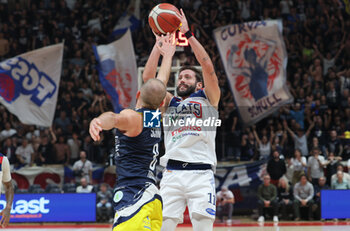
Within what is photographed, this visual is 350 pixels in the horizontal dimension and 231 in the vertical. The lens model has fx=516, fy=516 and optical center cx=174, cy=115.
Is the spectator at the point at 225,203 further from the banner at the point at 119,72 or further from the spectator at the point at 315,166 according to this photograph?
the banner at the point at 119,72

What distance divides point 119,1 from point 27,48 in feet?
13.5

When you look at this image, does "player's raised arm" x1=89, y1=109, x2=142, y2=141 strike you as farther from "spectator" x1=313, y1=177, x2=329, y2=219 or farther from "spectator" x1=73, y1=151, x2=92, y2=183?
"spectator" x1=313, y1=177, x2=329, y2=219

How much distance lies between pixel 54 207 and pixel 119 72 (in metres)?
4.13

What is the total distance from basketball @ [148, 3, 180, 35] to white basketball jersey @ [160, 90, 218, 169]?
1.01 meters

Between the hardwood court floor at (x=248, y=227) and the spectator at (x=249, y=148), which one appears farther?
the spectator at (x=249, y=148)

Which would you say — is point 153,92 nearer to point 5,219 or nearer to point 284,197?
point 5,219

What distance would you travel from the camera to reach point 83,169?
1474cm

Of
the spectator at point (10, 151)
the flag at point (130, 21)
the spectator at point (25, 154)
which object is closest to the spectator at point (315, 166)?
the flag at point (130, 21)

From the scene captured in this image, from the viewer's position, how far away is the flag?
59.8 feet

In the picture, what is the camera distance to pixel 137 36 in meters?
18.7

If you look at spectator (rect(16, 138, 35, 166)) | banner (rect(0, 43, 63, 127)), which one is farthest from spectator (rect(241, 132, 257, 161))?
spectator (rect(16, 138, 35, 166))

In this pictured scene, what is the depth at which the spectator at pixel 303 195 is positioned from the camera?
47.5 feet

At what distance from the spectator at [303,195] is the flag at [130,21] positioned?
313 inches

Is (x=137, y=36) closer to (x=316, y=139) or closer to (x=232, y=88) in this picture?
(x=232, y=88)
